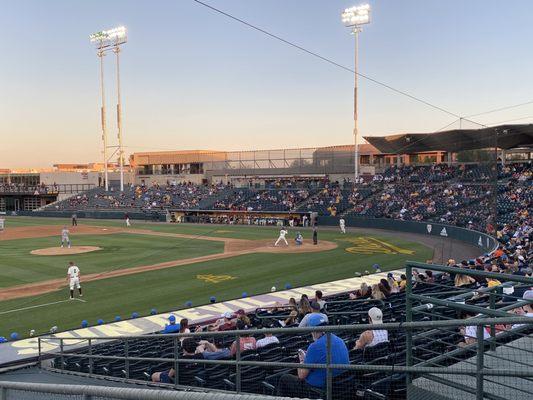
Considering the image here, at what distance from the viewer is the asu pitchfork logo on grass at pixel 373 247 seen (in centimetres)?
2988

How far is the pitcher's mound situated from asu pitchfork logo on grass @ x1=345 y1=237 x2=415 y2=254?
17.7 metres

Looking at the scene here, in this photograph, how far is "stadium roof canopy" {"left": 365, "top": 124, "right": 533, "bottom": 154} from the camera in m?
29.7

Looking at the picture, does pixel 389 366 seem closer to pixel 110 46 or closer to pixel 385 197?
pixel 385 197

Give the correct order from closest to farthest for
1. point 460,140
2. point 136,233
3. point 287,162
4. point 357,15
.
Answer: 1. point 460,140
2. point 136,233
3. point 357,15
4. point 287,162

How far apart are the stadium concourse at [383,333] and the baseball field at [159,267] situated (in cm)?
250

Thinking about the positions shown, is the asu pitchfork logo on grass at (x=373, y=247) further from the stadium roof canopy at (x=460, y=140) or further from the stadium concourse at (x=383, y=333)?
the stadium roof canopy at (x=460, y=140)

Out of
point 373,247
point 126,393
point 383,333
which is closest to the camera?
point 126,393

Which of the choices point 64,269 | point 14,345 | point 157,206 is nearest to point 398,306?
point 14,345

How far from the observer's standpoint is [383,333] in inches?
256

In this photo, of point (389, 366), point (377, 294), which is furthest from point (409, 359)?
point (377, 294)

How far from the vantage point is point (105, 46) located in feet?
215

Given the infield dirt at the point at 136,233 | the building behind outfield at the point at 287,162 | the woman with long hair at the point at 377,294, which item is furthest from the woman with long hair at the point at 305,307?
the building behind outfield at the point at 287,162

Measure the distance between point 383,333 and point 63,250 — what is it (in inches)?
1219

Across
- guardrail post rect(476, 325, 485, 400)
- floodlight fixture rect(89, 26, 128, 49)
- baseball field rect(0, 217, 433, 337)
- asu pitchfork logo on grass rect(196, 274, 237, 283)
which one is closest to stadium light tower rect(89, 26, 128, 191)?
floodlight fixture rect(89, 26, 128, 49)
